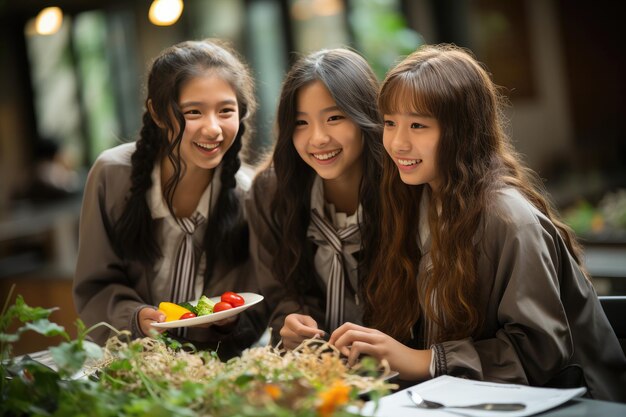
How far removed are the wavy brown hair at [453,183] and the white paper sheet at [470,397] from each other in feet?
0.95

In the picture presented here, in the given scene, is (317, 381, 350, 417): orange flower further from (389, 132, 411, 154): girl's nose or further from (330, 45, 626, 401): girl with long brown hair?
(389, 132, 411, 154): girl's nose

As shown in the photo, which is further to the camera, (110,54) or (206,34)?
(110,54)

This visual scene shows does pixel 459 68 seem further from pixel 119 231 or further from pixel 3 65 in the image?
pixel 3 65

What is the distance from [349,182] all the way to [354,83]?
11.9 inches

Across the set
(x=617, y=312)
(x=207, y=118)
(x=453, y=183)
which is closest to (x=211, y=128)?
(x=207, y=118)

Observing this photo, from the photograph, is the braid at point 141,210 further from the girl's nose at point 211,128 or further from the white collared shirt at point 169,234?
the girl's nose at point 211,128

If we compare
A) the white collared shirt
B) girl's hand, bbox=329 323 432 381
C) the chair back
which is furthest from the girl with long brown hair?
the white collared shirt

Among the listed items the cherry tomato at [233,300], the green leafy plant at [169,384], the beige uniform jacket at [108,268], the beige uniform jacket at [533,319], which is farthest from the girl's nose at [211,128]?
the beige uniform jacket at [533,319]

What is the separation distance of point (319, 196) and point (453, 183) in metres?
0.54

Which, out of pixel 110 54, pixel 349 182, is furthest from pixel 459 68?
pixel 110 54

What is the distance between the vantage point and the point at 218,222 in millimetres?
2561

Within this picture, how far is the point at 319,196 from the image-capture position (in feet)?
7.90

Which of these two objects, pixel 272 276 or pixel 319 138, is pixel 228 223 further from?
pixel 319 138

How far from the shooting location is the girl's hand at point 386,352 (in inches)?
72.4
